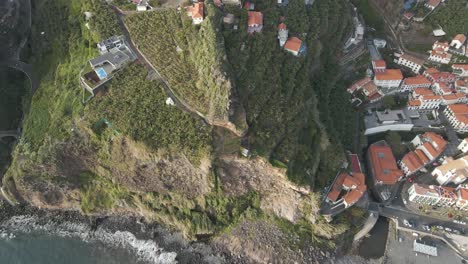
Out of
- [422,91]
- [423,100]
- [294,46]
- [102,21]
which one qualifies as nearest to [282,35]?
[294,46]

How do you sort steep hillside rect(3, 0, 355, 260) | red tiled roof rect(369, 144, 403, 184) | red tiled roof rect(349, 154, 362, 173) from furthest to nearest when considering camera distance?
red tiled roof rect(369, 144, 403, 184) < red tiled roof rect(349, 154, 362, 173) < steep hillside rect(3, 0, 355, 260)

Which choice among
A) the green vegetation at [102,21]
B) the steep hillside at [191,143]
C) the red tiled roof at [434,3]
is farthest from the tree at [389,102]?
the green vegetation at [102,21]

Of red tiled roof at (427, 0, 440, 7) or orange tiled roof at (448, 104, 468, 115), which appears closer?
orange tiled roof at (448, 104, 468, 115)

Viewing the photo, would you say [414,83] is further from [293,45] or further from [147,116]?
[147,116]

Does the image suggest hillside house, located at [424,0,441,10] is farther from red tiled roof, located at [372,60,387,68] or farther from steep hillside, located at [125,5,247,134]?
steep hillside, located at [125,5,247,134]

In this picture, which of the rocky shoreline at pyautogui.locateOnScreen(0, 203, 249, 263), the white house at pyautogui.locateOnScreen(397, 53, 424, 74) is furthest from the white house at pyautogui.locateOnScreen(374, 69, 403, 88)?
the rocky shoreline at pyautogui.locateOnScreen(0, 203, 249, 263)

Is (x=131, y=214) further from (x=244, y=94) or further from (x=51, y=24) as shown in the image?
(x=51, y=24)

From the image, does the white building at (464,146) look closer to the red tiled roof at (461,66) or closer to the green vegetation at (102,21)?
the red tiled roof at (461,66)
